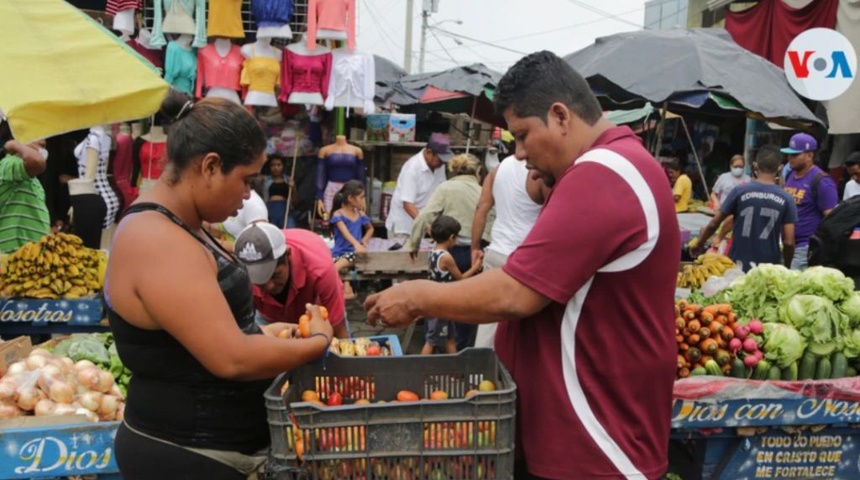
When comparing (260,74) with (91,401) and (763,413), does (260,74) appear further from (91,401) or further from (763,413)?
(763,413)

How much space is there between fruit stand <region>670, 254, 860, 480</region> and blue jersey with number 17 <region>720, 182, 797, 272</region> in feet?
7.58

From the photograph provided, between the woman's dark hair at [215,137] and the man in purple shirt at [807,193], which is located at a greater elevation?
the woman's dark hair at [215,137]

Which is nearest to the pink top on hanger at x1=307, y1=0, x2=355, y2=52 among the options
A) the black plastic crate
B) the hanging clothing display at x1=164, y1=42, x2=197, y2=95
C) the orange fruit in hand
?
the hanging clothing display at x1=164, y1=42, x2=197, y2=95

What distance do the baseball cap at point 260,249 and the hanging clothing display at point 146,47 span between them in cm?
716

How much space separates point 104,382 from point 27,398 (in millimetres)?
353

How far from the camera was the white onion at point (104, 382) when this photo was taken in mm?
3701

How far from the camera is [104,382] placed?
3721 mm

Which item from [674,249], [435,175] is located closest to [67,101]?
[674,249]

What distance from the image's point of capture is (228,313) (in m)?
1.98

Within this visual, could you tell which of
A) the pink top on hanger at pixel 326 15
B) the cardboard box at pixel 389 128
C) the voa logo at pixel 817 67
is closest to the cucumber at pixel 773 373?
the voa logo at pixel 817 67

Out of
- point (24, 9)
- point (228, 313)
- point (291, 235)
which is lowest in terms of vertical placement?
point (291, 235)

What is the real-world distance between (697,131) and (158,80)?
15788mm

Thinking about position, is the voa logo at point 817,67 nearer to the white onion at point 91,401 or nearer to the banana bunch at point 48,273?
the banana bunch at point 48,273

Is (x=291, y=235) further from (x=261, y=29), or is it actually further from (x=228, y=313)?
(x=261, y=29)
